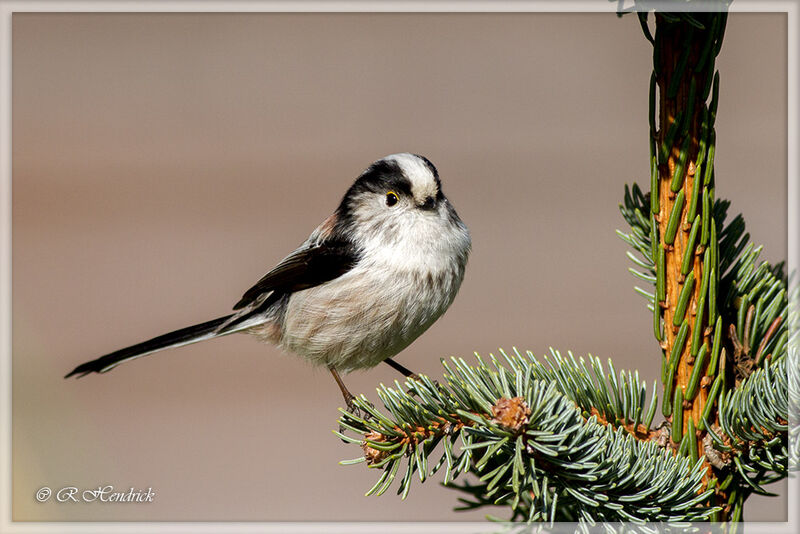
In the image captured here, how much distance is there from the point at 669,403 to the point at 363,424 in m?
0.54

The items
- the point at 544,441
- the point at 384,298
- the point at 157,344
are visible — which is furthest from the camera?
the point at 157,344

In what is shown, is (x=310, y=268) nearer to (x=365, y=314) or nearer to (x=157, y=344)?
(x=365, y=314)

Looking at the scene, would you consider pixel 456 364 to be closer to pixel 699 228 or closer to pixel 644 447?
pixel 644 447

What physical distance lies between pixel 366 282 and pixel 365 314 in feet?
0.30

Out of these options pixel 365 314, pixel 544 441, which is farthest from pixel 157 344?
pixel 544 441

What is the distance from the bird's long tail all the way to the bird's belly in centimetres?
28

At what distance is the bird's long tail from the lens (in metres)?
1.94

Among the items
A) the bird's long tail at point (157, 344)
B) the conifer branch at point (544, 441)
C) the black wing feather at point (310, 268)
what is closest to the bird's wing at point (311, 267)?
the black wing feather at point (310, 268)

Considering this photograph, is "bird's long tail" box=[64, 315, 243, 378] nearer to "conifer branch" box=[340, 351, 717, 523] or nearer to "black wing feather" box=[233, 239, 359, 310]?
"black wing feather" box=[233, 239, 359, 310]

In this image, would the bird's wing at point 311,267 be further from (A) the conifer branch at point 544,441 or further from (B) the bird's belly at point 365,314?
(A) the conifer branch at point 544,441

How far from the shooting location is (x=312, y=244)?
216cm

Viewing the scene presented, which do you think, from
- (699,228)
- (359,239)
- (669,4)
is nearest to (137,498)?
(359,239)

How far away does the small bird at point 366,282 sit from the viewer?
5.96ft

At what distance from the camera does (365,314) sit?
1.83 m
